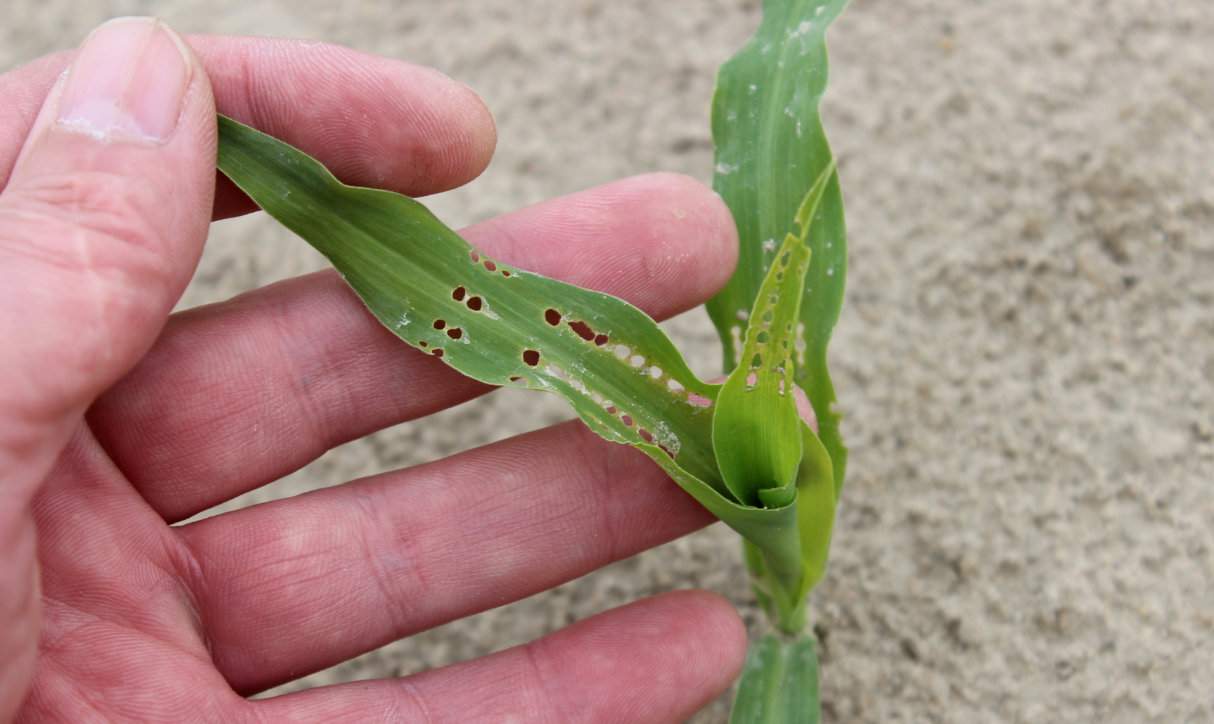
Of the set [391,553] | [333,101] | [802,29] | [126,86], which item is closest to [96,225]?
[126,86]

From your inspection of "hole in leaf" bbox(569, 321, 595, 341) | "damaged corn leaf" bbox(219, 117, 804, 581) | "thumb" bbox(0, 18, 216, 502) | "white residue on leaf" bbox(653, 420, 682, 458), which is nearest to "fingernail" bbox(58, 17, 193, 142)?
"thumb" bbox(0, 18, 216, 502)

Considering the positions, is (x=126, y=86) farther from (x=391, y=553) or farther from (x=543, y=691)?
(x=543, y=691)

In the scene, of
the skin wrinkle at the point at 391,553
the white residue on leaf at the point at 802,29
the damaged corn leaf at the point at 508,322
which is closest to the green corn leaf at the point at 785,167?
the white residue on leaf at the point at 802,29

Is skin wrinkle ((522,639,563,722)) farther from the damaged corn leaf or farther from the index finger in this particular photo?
the index finger

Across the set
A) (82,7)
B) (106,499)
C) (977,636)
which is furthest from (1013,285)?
(82,7)

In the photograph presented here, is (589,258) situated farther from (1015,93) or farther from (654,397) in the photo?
(1015,93)

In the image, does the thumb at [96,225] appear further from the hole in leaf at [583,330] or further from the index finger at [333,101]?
the hole in leaf at [583,330]

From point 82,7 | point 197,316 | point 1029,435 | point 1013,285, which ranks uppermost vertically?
point 82,7
